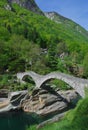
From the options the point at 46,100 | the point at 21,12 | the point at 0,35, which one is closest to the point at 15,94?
the point at 46,100

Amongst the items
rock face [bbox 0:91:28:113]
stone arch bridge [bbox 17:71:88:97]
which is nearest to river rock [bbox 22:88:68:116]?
rock face [bbox 0:91:28:113]

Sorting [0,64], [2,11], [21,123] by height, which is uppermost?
[2,11]

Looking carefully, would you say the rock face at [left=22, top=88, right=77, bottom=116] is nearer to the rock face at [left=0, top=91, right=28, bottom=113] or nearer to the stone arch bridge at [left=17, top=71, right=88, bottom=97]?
the rock face at [left=0, top=91, right=28, bottom=113]

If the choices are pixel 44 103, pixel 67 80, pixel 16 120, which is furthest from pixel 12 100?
pixel 67 80

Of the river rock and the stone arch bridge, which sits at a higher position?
the stone arch bridge

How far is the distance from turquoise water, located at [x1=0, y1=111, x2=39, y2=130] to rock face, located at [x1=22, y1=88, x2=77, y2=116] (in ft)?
9.27

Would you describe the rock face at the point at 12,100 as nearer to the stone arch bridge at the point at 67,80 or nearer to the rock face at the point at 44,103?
the rock face at the point at 44,103

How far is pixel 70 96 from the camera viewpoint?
7094 centimetres

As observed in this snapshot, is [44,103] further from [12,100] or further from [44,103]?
[12,100]

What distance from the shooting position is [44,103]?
205ft

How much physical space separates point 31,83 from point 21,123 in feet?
90.2

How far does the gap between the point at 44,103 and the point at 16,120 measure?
900 cm

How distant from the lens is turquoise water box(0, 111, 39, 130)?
165ft

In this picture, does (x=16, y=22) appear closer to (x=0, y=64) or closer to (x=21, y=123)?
(x=0, y=64)
